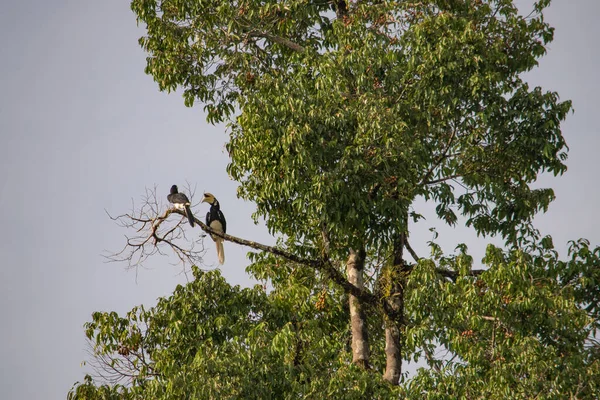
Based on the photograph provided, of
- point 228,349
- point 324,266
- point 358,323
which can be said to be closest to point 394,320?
point 358,323

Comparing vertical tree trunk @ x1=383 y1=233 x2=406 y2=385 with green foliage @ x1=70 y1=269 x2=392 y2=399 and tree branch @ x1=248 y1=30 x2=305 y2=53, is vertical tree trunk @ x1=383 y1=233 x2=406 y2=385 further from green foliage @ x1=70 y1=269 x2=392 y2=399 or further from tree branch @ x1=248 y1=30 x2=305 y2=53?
tree branch @ x1=248 y1=30 x2=305 y2=53

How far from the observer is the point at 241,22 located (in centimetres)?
1647

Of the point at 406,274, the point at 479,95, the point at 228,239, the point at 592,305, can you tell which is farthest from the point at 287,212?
the point at 592,305

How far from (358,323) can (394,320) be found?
1.76 ft

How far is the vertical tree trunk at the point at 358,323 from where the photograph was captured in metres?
15.1

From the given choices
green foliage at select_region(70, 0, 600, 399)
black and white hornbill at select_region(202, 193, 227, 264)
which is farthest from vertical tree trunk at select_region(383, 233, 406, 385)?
black and white hornbill at select_region(202, 193, 227, 264)

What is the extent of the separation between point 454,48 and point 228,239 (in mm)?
3951

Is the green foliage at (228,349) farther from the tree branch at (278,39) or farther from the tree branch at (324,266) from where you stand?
the tree branch at (278,39)

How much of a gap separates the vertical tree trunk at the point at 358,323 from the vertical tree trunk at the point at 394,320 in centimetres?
35

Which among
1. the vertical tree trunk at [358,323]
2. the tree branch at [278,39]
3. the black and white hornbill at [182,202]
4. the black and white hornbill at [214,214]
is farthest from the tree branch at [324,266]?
the tree branch at [278,39]

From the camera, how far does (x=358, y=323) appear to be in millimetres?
15273

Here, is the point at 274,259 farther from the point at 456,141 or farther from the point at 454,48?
the point at 454,48

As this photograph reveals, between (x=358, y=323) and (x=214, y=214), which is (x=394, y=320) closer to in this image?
(x=358, y=323)

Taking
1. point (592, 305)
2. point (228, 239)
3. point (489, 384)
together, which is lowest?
point (489, 384)
